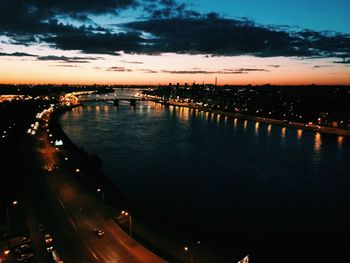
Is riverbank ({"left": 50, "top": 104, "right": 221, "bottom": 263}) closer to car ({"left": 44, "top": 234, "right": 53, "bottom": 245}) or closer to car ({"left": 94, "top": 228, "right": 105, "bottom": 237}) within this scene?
car ({"left": 94, "top": 228, "right": 105, "bottom": 237})

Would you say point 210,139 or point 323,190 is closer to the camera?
point 323,190

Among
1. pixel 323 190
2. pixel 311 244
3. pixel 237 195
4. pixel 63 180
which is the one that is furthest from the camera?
pixel 323 190

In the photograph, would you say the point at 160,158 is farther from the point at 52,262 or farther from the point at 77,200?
the point at 52,262

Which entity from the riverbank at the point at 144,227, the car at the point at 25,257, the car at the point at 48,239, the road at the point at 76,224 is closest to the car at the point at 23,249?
the car at the point at 25,257

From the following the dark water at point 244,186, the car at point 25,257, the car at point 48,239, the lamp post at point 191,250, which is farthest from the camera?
the dark water at point 244,186

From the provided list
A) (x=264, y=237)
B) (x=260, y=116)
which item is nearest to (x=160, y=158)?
(x=264, y=237)

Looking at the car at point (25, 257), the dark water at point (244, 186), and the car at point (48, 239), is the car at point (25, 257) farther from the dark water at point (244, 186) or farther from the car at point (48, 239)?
the dark water at point (244, 186)

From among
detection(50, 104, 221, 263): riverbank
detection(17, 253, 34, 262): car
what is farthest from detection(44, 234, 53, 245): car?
detection(50, 104, 221, 263): riverbank
